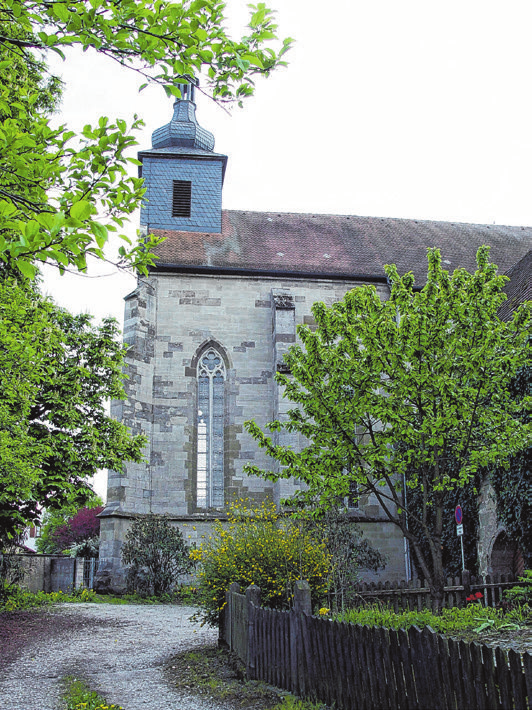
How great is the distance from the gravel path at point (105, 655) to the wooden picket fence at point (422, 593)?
274 centimetres

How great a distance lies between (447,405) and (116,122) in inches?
241

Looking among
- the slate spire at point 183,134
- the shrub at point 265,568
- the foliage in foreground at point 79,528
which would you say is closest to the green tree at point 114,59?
the shrub at point 265,568

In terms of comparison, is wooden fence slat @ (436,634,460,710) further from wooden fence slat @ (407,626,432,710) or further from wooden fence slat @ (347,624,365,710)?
wooden fence slat @ (347,624,365,710)

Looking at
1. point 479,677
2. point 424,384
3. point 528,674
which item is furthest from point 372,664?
point 424,384

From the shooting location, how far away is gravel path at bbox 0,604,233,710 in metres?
7.13

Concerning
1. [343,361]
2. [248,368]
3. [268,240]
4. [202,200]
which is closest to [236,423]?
[248,368]

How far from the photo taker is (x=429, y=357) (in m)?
9.74

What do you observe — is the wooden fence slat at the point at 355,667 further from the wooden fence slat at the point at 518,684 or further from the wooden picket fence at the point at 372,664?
the wooden fence slat at the point at 518,684

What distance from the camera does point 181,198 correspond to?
23766 mm

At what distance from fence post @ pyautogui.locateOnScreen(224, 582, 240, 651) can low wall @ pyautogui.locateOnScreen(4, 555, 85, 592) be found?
532 inches

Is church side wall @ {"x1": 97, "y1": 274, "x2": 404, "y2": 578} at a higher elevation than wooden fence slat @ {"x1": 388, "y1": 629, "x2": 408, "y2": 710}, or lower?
higher

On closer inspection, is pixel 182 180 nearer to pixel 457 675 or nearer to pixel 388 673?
pixel 388 673

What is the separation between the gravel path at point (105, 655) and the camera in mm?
7134

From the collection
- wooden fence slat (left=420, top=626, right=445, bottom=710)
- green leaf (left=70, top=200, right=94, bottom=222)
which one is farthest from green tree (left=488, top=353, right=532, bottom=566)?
green leaf (left=70, top=200, right=94, bottom=222)
